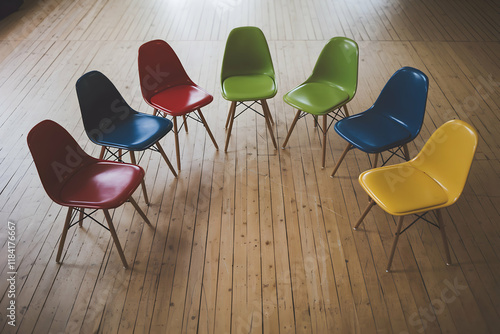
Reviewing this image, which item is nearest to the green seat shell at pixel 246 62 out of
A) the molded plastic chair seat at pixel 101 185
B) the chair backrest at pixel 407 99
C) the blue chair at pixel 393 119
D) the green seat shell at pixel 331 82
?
the green seat shell at pixel 331 82

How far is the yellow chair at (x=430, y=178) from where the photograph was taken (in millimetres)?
2588

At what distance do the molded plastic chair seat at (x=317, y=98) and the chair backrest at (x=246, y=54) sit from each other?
0.38 meters

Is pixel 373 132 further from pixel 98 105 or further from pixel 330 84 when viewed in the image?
pixel 98 105

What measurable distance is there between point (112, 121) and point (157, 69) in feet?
2.23

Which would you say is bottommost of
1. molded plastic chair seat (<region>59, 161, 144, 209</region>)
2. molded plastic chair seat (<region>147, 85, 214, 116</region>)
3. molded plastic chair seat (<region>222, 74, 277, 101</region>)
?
molded plastic chair seat (<region>222, 74, 277, 101</region>)

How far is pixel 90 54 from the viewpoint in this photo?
18.4ft

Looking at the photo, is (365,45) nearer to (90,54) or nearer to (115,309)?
(90,54)

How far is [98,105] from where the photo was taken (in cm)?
325

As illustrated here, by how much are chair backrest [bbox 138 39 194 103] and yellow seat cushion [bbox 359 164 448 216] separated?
1966mm

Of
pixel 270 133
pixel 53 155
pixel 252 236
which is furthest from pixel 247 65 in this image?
pixel 53 155

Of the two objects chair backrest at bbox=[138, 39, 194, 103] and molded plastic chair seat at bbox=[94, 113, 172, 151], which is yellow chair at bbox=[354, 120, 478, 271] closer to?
molded plastic chair seat at bbox=[94, 113, 172, 151]

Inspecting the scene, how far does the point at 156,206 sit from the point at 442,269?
2.25m

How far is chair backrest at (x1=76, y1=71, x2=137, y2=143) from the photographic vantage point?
10.2 ft

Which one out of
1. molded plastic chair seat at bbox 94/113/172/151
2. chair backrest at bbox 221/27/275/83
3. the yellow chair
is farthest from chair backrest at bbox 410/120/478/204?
molded plastic chair seat at bbox 94/113/172/151
